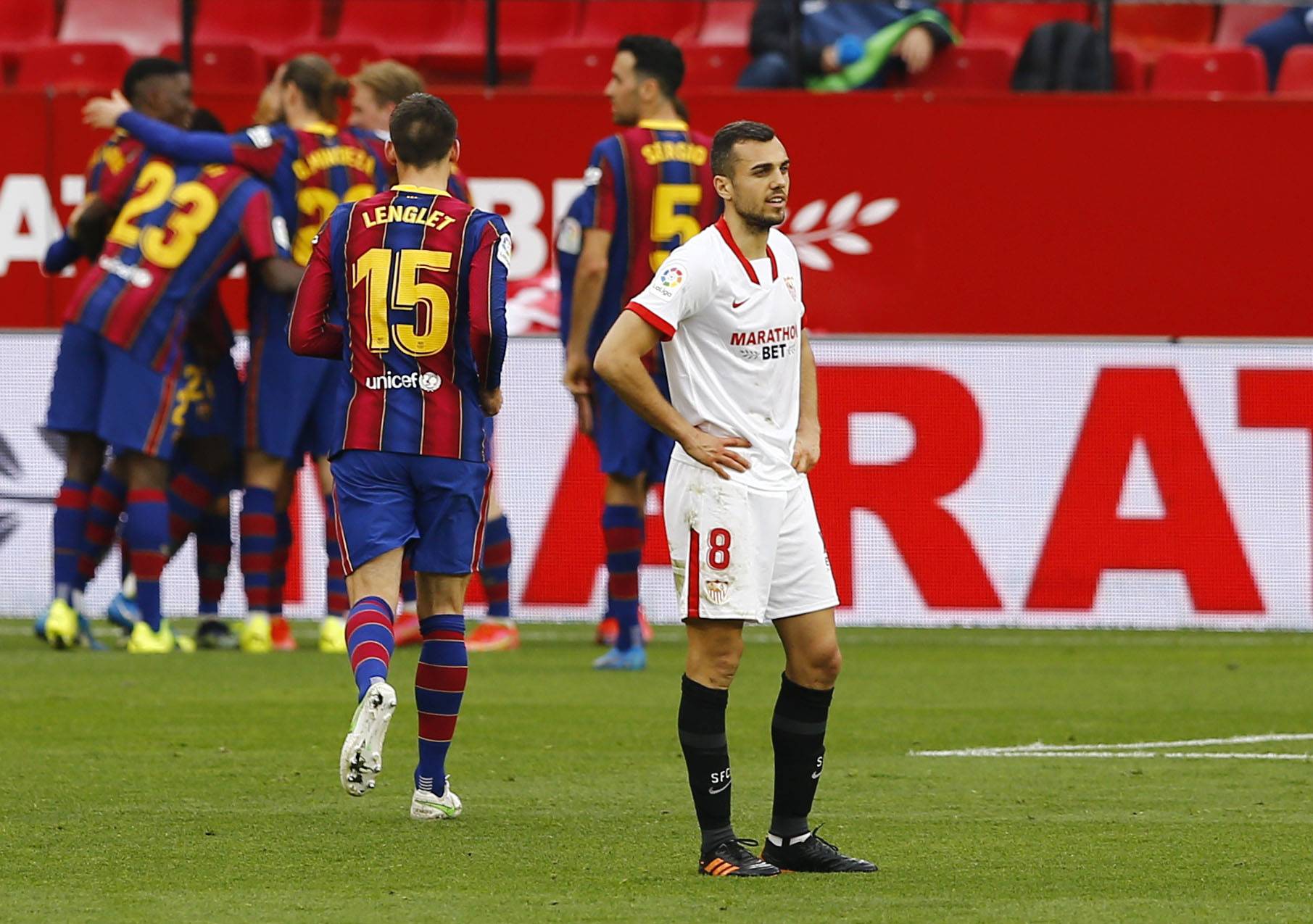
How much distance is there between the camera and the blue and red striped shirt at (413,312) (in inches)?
243

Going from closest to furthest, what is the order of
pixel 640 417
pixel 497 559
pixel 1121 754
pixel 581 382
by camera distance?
pixel 640 417 → pixel 1121 754 → pixel 581 382 → pixel 497 559

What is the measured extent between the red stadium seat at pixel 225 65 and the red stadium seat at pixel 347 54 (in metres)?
0.26

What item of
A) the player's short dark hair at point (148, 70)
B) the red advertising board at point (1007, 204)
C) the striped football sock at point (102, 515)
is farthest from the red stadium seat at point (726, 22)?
the striped football sock at point (102, 515)

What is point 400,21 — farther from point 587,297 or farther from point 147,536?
point 587,297

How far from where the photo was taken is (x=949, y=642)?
11250mm

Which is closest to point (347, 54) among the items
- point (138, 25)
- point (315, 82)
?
point (138, 25)

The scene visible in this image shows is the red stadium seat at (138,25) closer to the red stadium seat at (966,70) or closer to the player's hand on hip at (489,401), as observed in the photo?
the red stadium seat at (966,70)

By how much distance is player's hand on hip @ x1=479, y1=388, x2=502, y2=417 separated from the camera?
6.30 metres

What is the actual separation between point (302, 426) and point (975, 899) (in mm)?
5995

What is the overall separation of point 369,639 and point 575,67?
9.62 meters

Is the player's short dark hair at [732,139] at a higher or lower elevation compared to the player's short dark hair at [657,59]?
lower

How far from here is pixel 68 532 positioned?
34.2ft

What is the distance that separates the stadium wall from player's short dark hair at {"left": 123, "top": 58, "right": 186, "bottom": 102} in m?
1.88

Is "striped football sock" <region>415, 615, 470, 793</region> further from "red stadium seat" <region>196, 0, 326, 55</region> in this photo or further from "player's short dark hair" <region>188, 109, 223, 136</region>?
"red stadium seat" <region>196, 0, 326, 55</region>
